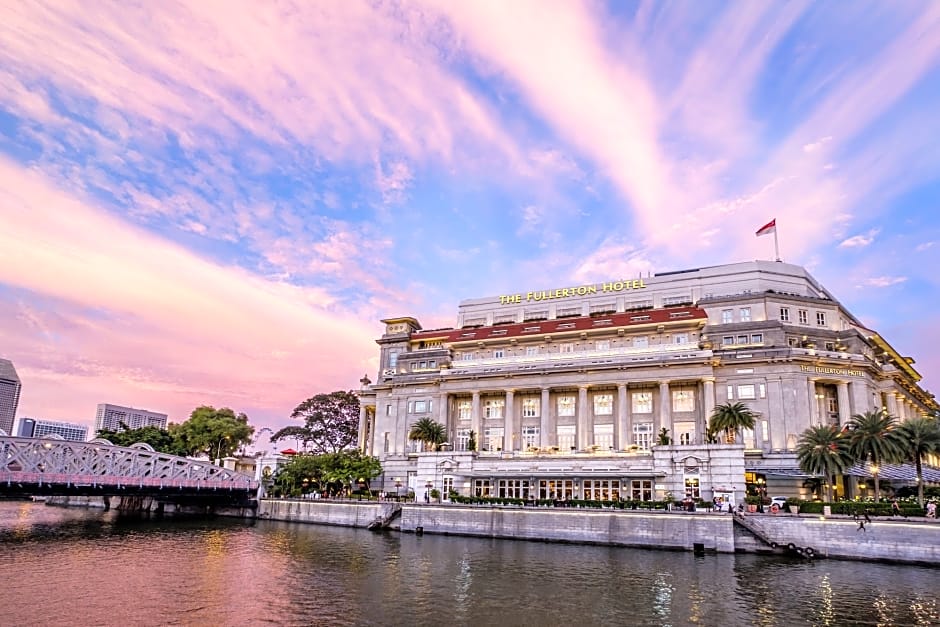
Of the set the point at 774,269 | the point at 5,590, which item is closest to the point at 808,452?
the point at 774,269

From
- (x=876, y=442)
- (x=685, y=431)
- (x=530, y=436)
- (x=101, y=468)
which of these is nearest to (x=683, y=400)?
(x=685, y=431)

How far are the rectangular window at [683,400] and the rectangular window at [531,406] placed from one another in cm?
2034

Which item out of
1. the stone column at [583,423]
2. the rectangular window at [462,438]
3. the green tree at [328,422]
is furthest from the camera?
the green tree at [328,422]

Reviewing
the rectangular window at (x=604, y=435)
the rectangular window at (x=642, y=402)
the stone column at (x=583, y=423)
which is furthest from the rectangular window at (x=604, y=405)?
the rectangular window at (x=642, y=402)

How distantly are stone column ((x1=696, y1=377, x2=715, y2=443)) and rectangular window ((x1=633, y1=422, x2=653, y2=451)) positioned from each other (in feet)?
21.1

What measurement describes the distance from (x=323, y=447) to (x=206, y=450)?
989 inches

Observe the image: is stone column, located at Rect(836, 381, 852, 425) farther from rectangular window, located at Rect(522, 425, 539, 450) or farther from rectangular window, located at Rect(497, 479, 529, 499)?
rectangular window, located at Rect(497, 479, 529, 499)

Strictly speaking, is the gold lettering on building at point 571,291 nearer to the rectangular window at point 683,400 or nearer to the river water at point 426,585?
the rectangular window at point 683,400

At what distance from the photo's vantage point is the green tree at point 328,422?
5320 inches

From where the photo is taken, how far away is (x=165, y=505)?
349 ft

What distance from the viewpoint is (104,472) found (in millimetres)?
82688

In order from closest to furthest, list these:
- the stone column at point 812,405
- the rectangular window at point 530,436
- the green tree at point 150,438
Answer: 1. the stone column at point 812,405
2. the rectangular window at point 530,436
3. the green tree at point 150,438

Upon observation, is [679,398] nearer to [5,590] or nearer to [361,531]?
[361,531]

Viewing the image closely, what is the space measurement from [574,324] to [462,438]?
2542cm
